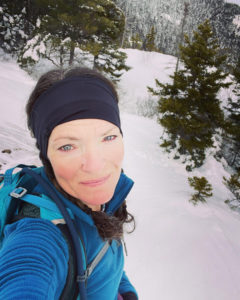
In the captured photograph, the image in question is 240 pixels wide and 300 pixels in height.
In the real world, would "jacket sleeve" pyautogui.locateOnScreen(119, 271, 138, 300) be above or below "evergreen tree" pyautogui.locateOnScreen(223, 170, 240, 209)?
above

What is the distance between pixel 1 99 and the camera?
622 cm

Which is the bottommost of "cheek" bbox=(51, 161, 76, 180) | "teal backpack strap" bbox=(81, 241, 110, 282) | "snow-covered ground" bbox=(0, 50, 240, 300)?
"snow-covered ground" bbox=(0, 50, 240, 300)

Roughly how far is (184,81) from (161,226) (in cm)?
757

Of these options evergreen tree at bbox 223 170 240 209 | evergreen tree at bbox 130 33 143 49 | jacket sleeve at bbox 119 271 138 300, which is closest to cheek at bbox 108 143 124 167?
jacket sleeve at bbox 119 271 138 300

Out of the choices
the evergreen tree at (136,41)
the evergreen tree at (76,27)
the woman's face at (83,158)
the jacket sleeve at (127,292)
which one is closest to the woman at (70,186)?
the woman's face at (83,158)

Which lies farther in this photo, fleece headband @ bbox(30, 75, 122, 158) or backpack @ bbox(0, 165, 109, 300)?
fleece headband @ bbox(30, 75, 122, 158)

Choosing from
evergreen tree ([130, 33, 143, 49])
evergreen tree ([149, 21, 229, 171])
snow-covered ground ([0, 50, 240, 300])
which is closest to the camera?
snow-covered ground ([0, 50, 240, 300])

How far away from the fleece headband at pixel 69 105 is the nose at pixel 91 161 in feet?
0.58

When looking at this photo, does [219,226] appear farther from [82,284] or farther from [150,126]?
[150,126]

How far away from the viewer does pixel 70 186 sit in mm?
947

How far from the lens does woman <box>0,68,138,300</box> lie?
72cm

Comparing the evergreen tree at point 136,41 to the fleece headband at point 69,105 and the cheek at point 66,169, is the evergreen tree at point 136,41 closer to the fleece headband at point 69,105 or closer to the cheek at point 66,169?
the fleece headband at point 69,105

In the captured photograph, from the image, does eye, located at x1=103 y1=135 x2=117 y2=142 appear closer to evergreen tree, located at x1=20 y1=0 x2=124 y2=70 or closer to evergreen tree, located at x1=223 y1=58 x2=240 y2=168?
evergreen tree, located at x1=223 y1=58 x2=240 y2=168

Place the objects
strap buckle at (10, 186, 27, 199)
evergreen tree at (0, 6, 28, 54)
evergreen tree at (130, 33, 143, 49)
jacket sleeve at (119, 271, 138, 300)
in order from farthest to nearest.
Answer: evergreen tree at (130, 33, 143, 49), evergreen tree at (0, 6, 28, 54), jacket sleeve at (119, 271, 138, 300), strap buckle at (10, 186, 27, 199)
